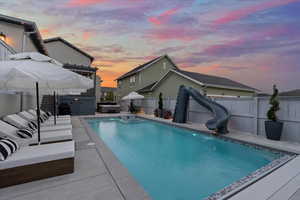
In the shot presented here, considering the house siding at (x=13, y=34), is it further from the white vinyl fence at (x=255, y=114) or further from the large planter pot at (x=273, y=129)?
the large planter pot at (x=273, y=129)

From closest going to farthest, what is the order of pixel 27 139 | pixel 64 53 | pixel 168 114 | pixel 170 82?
pixel 27 139 → pixel 168 114 → pixel 170 82 → pixel 64 53

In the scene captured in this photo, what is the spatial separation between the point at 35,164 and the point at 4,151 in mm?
575

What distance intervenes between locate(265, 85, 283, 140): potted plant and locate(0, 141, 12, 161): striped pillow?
870 cm

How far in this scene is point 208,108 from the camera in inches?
345

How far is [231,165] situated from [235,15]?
8.57 m

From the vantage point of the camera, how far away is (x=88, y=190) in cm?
260

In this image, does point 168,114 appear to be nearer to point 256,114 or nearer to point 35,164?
point 256,114

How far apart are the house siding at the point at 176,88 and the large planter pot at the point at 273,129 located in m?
7.03

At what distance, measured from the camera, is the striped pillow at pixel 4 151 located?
257 cm

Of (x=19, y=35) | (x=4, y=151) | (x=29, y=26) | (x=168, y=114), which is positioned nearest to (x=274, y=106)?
(x=168, y=114)

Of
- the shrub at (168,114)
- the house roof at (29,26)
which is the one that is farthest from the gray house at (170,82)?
the house roof at (29,26)

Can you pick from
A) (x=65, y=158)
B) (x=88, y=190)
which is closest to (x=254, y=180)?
(x=88, y=190)

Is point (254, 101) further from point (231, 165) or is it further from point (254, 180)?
point (254, 180)

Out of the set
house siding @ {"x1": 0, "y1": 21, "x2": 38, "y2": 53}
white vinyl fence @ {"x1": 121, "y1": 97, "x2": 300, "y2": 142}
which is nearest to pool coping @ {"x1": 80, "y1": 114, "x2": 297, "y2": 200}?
white vinyl fence @ {"x1": 121, "y1": 97, "x2": 300, "y2": 142}
